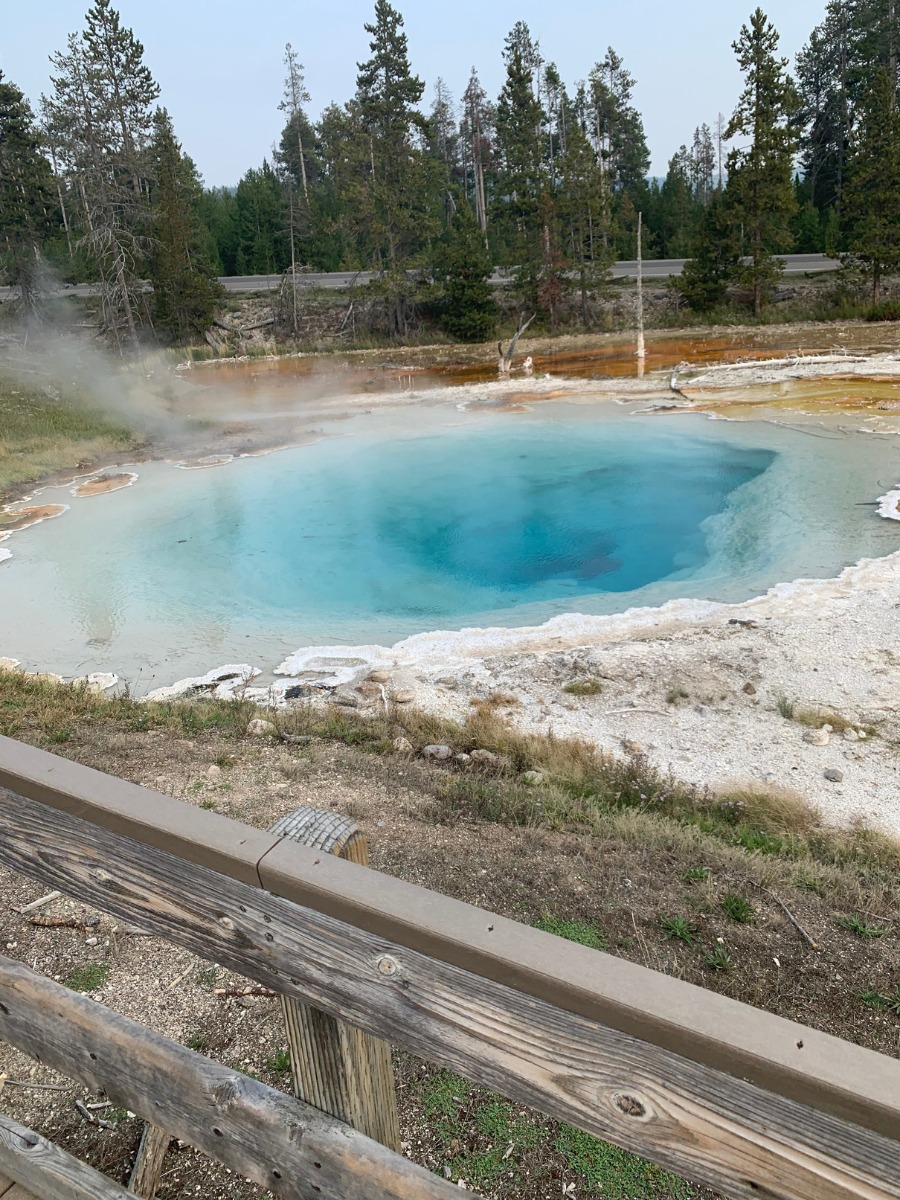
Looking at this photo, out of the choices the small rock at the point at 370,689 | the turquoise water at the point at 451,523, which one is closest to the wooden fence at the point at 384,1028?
the small rock at the point at 370,689

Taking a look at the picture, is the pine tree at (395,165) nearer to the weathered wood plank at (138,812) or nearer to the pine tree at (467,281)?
the pine tree at (467,281)

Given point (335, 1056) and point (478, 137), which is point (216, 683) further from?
point (478, 137)

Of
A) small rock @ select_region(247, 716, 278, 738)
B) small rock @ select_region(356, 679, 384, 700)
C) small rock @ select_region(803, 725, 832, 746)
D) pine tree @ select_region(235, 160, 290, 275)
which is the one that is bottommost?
small rock @ select_region(803, 725, 832, 746)

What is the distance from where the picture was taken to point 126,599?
10.3 metres

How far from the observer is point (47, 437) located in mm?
17906

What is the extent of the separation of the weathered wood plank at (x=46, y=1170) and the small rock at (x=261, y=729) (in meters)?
4.29

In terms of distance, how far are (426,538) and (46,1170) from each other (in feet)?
36.1

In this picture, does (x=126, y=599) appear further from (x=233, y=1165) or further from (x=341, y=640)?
(x=233, y=1165)

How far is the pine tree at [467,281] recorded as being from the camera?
103 feet

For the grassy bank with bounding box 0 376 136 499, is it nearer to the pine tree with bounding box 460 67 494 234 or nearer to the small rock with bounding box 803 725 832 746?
the small rock with bounding box 803 725 832 746

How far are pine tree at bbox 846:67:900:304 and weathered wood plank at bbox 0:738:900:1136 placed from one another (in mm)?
31428

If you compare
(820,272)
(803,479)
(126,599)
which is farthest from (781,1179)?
(820,272)

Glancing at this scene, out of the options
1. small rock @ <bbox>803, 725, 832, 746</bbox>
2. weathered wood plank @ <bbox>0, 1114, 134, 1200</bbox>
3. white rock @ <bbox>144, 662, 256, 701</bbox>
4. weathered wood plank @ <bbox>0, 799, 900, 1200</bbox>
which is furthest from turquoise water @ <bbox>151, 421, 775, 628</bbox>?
weathered wood plank @ <bbox>0, 799, 900, 1200</bbox>

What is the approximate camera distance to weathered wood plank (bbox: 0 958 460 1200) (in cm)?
132
